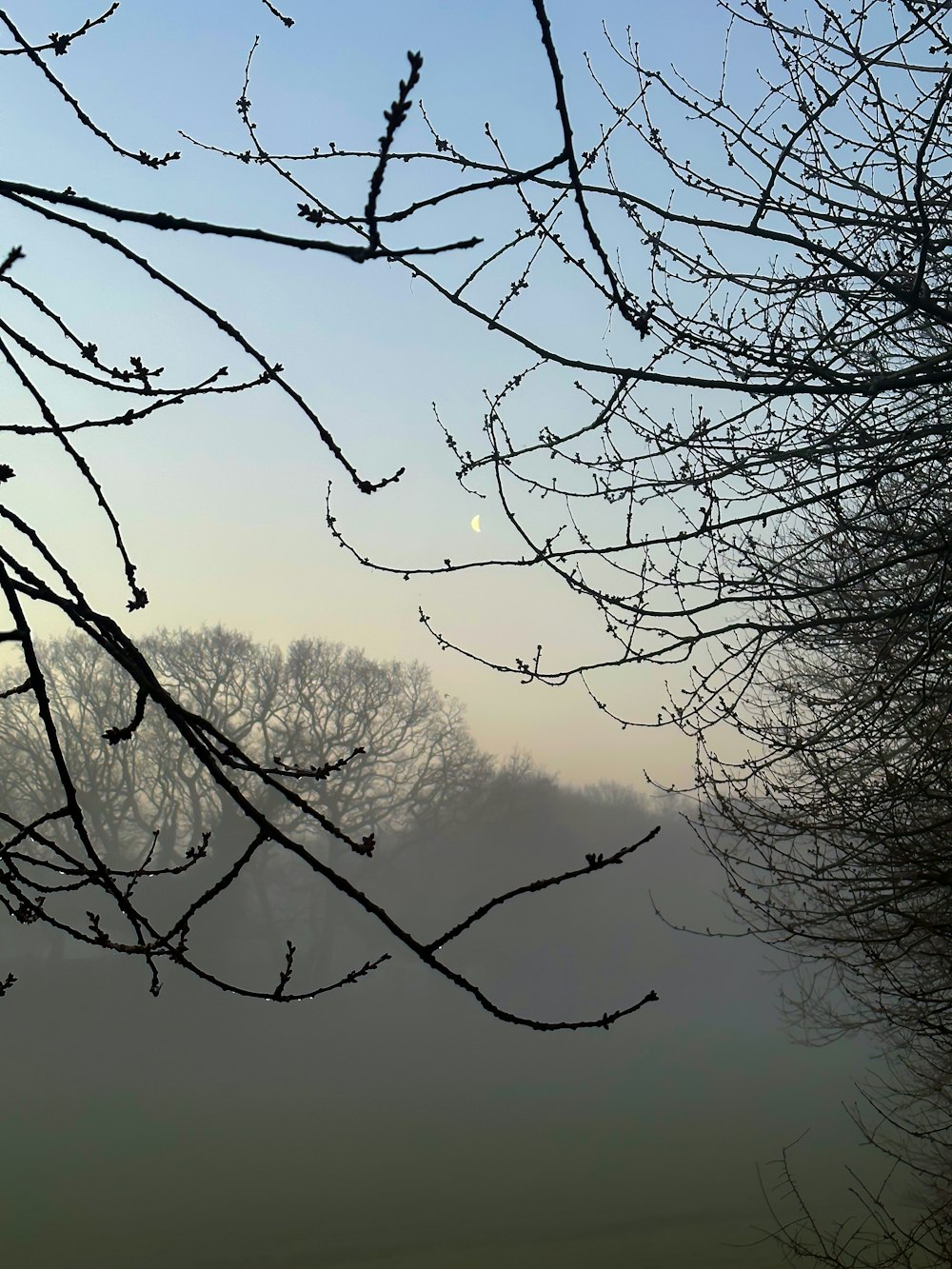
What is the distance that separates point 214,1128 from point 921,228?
2869 centimetres

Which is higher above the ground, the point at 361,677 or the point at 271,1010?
the point at 361,677

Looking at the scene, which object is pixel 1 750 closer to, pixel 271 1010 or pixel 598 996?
pixel 271 1010

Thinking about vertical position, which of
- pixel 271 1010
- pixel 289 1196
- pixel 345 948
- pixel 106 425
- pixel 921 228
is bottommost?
pixel 289 1196

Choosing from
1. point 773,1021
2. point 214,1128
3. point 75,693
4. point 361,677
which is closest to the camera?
point 214,1128

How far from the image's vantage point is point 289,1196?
22.3m

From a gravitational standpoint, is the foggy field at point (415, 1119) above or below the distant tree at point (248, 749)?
below

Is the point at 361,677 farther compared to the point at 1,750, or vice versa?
the point at 361,677

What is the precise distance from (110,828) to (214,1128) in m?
9.18

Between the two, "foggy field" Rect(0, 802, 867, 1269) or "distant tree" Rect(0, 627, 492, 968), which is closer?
"foggy field" Rect(0, 802, 867, 1269)

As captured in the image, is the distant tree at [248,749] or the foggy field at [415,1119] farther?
the distant tree at [248,749]

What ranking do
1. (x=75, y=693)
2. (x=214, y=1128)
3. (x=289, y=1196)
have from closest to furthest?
(x=289, y=1196) → (x=214, y=1128) → (x=75, y=693)

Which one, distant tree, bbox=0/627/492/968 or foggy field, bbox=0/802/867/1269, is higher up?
distant tree, bbox=0/627/492/968

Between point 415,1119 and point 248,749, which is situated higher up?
point 248,749

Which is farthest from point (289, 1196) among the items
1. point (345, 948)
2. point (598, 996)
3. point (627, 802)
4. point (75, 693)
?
point (627, 802)
